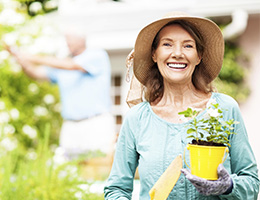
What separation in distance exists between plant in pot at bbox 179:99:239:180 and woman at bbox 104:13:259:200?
0.08m

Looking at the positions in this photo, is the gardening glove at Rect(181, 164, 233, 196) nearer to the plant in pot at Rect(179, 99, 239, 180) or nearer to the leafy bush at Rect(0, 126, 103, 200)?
the plant in pot at Rect(179, 99, 239, 180)

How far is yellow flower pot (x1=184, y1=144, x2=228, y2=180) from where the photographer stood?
1652mm

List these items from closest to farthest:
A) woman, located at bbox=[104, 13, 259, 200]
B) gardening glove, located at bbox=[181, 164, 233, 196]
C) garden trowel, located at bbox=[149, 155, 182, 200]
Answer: gardening glove, located at bbox=[181, 164, 233, 196] → garden trowel, located at bbox=[149, 155, 182, 200] → woman, located at bbox=[104, 13, 259, 200]

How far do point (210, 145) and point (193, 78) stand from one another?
502 millimetres

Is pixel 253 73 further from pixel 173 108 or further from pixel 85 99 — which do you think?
pixel 173 108

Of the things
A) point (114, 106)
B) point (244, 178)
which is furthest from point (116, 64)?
point (244, 178)

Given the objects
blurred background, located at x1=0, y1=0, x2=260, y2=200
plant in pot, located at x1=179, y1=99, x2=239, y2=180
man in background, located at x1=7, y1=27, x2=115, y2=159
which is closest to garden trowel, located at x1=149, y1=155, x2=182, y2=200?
plant in pot, located at x1=179, y1=99, x2=239, y2=180

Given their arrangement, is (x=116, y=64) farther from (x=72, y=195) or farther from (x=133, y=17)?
(x=72, y=195)

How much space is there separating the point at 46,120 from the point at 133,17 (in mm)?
2341

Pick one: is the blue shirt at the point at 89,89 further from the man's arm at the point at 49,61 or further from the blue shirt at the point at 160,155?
the blue shirt at the point at 160,155

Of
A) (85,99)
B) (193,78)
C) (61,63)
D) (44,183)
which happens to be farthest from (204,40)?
(61,63)

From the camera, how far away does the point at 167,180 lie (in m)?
1.74

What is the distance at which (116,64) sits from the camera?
798cm

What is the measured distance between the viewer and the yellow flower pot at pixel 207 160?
65.1 inches
